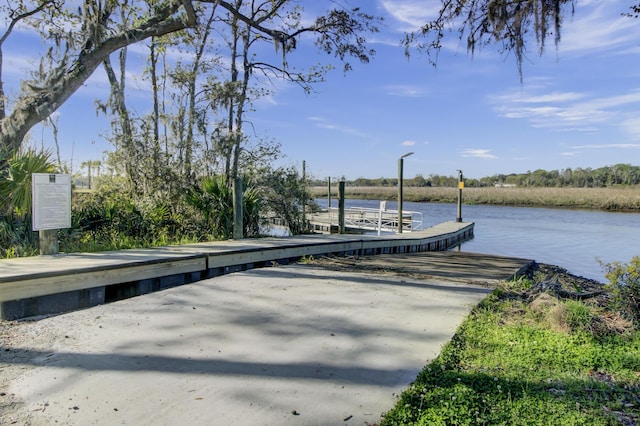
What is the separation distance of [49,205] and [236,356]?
3823mm

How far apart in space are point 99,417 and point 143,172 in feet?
24.2

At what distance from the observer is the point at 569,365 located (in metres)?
2.64

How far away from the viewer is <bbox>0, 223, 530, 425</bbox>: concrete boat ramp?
2.07 m

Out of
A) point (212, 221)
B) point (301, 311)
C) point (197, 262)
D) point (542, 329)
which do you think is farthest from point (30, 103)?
point (542, 329)

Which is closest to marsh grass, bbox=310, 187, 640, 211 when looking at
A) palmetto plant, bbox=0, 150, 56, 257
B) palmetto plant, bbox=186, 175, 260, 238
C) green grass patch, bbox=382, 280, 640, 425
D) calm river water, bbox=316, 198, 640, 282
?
calm river water, bbox=316, 198, 640, 282

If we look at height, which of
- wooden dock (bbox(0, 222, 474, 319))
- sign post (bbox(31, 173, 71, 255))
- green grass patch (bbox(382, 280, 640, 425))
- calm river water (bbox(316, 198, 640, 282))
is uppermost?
sign post (bbox(31, 173, 71, 255))

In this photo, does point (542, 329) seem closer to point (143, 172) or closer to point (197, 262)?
point (197, 262)

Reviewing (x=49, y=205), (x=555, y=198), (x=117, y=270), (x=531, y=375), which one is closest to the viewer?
(x=531, y=375)

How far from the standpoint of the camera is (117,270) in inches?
183

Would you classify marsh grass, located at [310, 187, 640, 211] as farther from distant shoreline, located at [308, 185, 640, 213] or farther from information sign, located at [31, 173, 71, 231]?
information sign, located at [31, 173, 71, 231]

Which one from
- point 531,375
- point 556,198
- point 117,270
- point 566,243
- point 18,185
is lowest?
point 566,243

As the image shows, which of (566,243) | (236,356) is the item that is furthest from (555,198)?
(236,356)

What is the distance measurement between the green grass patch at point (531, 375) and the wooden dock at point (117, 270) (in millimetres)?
3629

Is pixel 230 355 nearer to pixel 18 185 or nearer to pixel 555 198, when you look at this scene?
pixel 18 185
